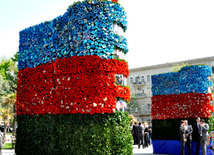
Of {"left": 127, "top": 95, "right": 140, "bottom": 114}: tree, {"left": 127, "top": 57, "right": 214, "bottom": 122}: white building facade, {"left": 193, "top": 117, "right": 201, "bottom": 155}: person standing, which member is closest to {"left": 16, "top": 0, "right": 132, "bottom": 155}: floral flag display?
Answer: {"left": 193, "top": 117, "right": 201, "bottom": 155}: person standing

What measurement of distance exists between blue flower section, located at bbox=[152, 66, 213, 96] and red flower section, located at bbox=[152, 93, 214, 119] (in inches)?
10.8

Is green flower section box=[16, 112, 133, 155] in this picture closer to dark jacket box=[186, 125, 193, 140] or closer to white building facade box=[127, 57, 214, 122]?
dark jacket box=[186, 125, 193, 140]

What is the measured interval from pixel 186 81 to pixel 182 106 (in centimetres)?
137

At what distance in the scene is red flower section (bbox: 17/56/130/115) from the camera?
26.5 feet

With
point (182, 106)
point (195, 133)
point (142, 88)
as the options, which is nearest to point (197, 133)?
point (195, 133)

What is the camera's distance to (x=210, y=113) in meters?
12.5

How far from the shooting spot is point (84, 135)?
311 inches

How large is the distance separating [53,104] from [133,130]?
1113 cm

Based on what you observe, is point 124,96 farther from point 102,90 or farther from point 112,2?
point 112,2

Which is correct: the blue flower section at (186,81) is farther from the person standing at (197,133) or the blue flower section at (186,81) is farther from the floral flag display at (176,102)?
the person standing at (197,133)

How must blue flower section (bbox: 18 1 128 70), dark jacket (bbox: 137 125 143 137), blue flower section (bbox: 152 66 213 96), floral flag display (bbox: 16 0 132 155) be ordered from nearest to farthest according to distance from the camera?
floral flag display (bbox: 16 0 132 155) < blue flower section (bbox: 18 1 128 70) < blue flower section (bbox: 152 66 213 96) < dark jacket (bbox: 137 125 143 137)

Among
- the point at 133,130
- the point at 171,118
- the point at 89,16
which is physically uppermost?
the point at 89,16

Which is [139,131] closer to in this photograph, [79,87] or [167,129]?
[167,129]

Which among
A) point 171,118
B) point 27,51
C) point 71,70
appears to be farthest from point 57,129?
point 171,118
